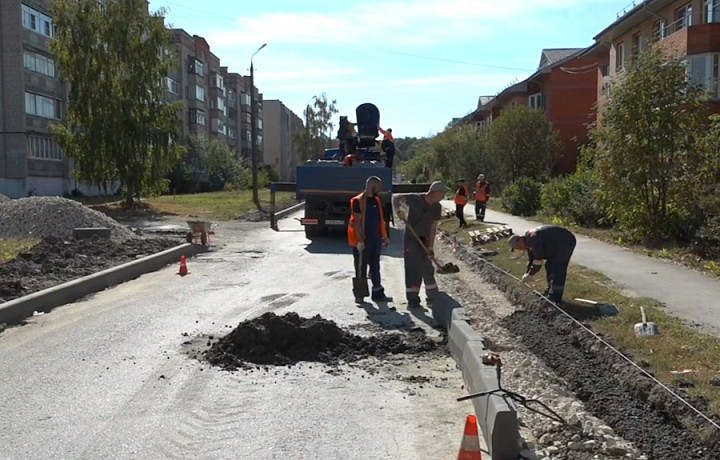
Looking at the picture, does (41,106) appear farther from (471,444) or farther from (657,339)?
(471,444)

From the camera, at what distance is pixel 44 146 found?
49906 millimetres

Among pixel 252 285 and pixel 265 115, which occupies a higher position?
pixel 265 115

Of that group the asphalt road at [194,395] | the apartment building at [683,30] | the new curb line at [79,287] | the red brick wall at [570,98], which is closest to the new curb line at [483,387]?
the asphalt road at [194,395]

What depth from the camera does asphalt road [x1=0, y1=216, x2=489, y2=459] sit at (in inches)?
204

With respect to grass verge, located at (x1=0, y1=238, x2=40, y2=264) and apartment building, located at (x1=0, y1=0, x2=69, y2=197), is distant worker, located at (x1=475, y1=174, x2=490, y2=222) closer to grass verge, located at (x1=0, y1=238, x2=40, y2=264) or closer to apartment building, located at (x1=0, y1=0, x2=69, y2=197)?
grass verge, located at (x1=0, y1=238, x2=40, y2=264)

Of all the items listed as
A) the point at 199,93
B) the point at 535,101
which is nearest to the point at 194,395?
the point at 535,101

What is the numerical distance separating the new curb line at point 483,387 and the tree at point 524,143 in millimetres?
31067

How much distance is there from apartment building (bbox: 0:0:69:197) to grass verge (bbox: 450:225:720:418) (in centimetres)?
4232

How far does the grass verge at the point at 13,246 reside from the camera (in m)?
14.5

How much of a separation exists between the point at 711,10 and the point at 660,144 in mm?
14962

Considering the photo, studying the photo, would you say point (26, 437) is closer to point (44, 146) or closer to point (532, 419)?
point (532, 419)

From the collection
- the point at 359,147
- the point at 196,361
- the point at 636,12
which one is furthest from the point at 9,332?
the point at 636,12

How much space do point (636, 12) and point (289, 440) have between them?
3146 centimetres

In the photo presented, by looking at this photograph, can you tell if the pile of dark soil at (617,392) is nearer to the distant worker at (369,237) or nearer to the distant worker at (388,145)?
the distant worker at (369,237)
